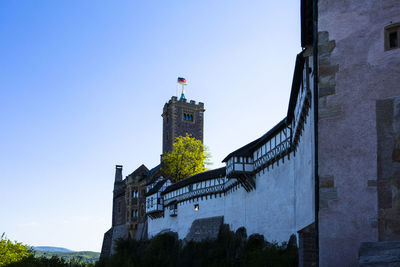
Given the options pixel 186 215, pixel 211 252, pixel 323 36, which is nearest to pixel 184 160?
pixel 186 215

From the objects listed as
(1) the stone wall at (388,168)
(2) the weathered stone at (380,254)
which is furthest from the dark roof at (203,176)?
(2) the weathered stone at (380,254)

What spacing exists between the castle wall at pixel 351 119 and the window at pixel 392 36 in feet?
0.32

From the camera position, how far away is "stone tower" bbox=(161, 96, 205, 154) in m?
62.5

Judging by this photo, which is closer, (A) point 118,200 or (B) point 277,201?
(B) point 277,201

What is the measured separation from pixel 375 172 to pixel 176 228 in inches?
1494

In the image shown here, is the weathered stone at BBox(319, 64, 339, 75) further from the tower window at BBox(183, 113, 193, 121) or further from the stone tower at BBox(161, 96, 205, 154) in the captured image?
the tower window at BBox(183, 113, 193, 121)

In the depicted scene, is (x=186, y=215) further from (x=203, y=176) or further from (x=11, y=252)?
(x=11, y=252)

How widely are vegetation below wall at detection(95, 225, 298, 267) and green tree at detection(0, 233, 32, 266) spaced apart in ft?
26.3

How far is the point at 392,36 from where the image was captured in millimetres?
9133

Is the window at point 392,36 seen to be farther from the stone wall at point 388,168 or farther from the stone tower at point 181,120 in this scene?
the stone tower at point 181,120

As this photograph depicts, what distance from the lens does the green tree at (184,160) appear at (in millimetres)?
57188

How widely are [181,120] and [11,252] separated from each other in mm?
28098

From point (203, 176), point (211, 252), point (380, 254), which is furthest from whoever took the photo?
point (203, 176)

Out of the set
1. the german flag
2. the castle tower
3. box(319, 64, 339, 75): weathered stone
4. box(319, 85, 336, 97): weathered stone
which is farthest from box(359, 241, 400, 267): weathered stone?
the german flag
